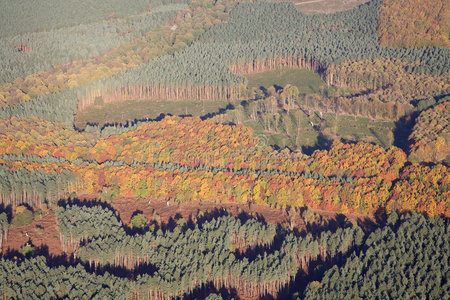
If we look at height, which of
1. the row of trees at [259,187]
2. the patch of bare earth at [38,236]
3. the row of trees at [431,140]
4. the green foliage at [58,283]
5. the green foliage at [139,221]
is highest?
the row of trees at [431,140]

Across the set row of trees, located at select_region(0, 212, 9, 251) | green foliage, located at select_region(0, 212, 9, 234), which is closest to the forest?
row of trees, located at select_region(0, 212, 9, 251)

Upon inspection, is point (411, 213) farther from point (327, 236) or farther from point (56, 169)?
point (56, 169)

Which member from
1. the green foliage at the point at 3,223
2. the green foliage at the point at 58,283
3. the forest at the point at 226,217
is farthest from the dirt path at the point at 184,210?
the green foliage at the point at 58,283

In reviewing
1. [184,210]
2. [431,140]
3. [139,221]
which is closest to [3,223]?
[139,221]

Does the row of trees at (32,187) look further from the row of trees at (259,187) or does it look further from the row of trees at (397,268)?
the row of trees at (397,268)

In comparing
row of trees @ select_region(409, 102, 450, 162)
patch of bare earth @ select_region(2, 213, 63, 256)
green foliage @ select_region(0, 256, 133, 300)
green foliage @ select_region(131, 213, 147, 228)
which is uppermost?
row of trees @ select_region(409, 102, 450, 162)

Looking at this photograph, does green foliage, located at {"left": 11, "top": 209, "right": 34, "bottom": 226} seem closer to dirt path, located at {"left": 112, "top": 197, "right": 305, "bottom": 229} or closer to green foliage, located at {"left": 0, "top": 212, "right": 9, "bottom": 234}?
green foliage, located at {"left": 0, "top": 212, "right": 9, "bottom": 234}

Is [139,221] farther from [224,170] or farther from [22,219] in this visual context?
[224,170]

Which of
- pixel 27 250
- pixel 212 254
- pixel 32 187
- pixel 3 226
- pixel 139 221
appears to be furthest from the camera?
pixel 32 187
